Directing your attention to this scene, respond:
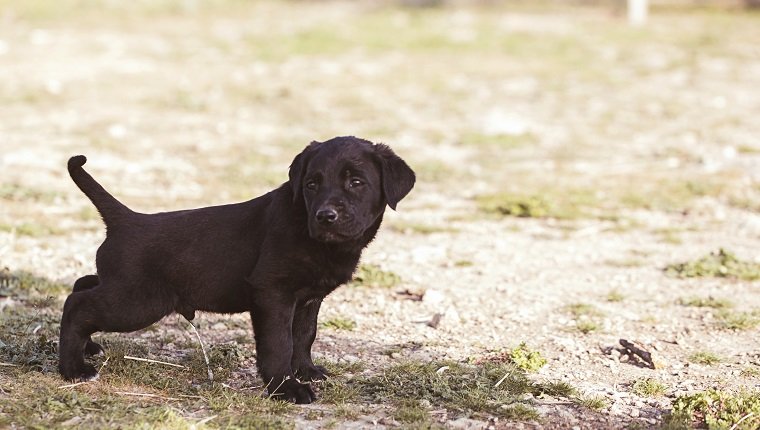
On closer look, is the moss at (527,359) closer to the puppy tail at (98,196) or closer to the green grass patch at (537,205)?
the puppy tail at (98,196)

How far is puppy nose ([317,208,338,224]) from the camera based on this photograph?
467 centimetres

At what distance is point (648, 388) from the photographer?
5.33m

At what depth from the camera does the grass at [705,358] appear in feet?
19.3

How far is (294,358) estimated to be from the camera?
529 centimetres

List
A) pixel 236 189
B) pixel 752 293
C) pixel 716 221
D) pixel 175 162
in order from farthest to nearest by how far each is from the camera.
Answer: pixel 175 162, pixel 236 189, pixel 716 221, pixel 752 293

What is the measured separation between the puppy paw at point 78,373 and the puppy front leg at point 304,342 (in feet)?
3.23

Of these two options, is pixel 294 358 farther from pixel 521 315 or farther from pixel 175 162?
pixel 175 162

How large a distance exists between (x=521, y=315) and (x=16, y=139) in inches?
295

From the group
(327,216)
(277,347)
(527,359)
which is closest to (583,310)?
(527,359)

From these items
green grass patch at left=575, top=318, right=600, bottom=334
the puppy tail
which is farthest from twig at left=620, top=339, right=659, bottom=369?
the puppy tail

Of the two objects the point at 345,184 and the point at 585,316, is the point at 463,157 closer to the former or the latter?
the point at 585,316

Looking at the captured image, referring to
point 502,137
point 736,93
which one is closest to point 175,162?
point 502,137

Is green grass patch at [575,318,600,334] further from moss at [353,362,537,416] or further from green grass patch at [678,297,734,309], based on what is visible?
moss at [353,362,537,416]

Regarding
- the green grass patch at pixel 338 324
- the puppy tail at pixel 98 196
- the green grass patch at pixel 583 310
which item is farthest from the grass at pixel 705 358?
the puppy tail at pixel 98 196
